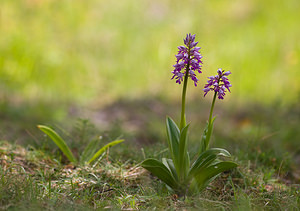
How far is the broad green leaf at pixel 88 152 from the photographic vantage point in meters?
2.70

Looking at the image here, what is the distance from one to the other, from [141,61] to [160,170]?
17.5ft

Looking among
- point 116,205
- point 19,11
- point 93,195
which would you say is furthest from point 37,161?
point 19,11

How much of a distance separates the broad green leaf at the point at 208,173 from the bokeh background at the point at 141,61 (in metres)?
2.15

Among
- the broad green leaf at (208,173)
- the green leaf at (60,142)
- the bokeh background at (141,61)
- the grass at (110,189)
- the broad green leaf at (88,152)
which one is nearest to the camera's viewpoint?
the grass at (110,189)

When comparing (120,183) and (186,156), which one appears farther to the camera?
(120,183)

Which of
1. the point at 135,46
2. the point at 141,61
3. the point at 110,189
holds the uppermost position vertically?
the point at 135,46

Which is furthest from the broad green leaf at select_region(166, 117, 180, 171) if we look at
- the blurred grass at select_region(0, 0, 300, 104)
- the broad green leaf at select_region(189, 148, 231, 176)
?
the blurred grass at select_region(0, 0, 300, 104)

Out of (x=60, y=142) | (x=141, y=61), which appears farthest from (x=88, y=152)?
(x=141, y=61)

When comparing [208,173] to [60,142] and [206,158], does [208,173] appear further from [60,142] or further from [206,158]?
[60,142]

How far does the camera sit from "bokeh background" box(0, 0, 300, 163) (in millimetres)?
5242

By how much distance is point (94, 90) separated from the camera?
6.75 metres

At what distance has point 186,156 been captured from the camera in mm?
2182

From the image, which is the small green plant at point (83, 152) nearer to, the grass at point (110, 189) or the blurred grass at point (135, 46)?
the grass at point (110, 189)

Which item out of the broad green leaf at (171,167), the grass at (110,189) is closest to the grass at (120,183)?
the grass at (110,189)
